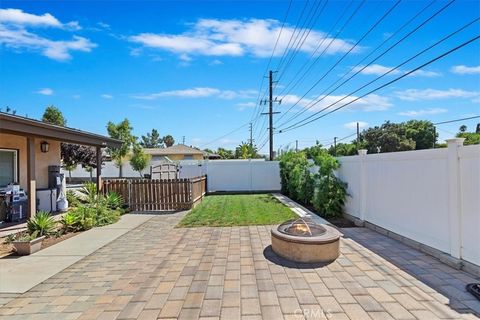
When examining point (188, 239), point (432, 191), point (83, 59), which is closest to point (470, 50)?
point (432, 191)

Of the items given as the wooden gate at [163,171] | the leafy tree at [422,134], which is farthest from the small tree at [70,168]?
the leafy tree at [422,134]

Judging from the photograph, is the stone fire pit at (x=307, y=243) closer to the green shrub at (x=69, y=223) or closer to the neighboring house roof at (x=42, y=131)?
the green shrub at (x=69, y=223)

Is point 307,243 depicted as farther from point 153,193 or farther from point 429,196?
point 153,193

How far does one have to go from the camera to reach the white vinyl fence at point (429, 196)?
4.65 m

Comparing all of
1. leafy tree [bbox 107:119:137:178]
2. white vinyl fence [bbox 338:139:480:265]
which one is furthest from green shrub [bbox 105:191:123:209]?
leafy tree [bbox 107:119:137:178]

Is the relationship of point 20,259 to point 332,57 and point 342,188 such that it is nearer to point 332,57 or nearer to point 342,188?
point 342,188

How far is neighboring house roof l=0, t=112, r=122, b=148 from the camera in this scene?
6704 mm

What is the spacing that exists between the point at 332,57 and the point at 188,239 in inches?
361

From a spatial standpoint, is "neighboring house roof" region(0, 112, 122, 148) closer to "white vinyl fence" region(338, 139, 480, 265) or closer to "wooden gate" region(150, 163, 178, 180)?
"wooden gate" region(150, 163, 178, 180)

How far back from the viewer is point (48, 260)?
19.0ft

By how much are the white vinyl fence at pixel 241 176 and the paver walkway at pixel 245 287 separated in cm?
1355

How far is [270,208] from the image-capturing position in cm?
1185

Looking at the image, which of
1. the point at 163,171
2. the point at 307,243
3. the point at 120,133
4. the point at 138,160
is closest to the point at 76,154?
the point at 120,133

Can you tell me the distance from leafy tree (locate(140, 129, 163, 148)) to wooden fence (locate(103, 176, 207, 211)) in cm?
7801
